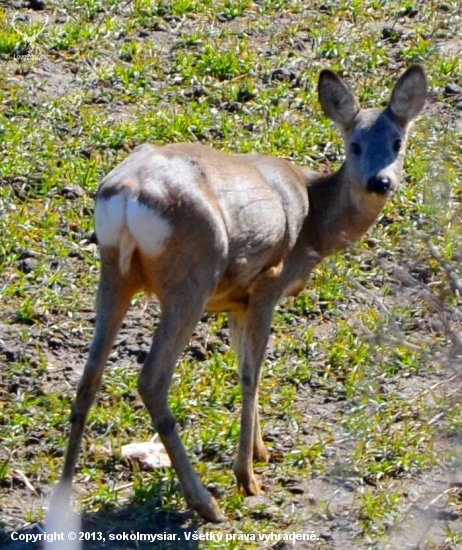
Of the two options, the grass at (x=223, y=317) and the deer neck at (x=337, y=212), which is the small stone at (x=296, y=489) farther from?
the deer neck at (x=337, y=212)

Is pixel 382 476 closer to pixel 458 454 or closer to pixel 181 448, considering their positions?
pixel 181 448

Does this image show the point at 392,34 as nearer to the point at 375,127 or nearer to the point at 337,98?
the point at 337,98

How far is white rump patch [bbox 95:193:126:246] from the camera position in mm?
6832

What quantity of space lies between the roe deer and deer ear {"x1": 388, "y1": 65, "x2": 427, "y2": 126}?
18cm

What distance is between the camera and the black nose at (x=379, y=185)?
8.12m

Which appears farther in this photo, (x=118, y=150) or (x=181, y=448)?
(x=118, y=150)

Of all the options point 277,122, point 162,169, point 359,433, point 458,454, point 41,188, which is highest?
point 277,122

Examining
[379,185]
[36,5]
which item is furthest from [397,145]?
[36,5]

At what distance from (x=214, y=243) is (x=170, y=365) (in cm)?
67

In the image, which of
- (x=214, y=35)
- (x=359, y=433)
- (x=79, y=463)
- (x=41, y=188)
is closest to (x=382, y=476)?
(x=359, y=433)

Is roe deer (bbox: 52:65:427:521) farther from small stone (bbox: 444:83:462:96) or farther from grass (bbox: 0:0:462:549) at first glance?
small stone (bbox: 444:83:462:96)

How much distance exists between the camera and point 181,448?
23.0 feet

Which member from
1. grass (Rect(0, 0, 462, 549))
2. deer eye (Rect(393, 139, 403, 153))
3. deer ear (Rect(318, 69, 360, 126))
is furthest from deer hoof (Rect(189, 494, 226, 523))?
deer ear (Rect(318, 69, 360, 126))

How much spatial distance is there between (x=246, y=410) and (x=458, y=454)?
77.0 inches
